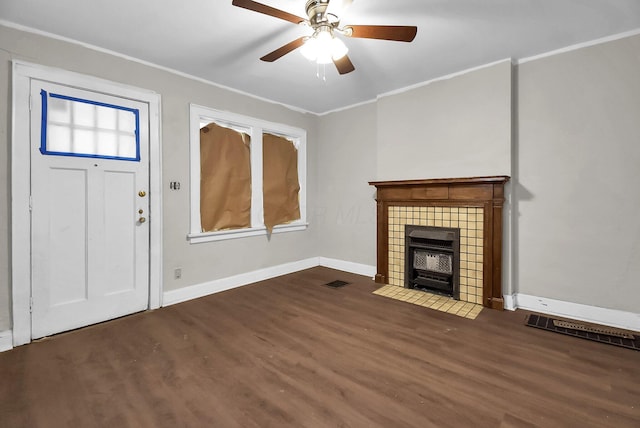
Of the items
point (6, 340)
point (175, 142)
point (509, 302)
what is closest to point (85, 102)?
point (175, 142)

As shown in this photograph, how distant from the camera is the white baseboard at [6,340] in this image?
2150 millimetres

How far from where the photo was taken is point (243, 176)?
146 inches

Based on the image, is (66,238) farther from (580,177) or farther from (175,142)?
(580,177)

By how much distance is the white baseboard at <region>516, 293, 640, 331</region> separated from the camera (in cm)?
244

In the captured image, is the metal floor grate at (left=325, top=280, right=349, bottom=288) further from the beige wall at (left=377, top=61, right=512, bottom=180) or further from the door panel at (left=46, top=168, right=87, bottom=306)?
the door panel at (left=46, top=168, right=87, bottom=306)

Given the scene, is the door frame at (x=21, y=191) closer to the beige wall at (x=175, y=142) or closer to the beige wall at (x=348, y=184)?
the beige wall at (x=175, y=142)

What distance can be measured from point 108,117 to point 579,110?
435cm

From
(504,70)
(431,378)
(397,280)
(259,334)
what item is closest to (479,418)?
(431,378)

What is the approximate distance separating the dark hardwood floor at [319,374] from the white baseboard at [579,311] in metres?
0.24

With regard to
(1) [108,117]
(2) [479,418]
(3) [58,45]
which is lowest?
(2) [479,418]

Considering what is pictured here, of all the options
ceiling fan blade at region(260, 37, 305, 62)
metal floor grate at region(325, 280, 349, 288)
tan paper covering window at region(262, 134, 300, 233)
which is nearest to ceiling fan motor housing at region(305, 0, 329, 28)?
ceiling fan blade at region(260, 37, 305, 62)

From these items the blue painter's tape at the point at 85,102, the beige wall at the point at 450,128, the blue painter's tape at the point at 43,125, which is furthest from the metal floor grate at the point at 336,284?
the blue painter's tape at the point at 43,125

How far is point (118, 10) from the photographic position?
207 centimetres

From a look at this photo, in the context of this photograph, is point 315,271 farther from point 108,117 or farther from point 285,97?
point 108,117
